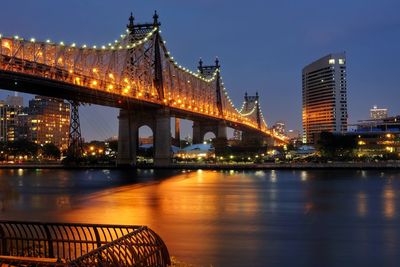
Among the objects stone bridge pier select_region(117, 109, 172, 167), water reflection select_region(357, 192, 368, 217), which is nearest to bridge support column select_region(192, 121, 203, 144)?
stone bridge pier select_region(117, 109, 172, 167)

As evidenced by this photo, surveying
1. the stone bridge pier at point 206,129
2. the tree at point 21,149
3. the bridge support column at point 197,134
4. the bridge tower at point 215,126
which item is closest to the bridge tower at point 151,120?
the bridge tower at point 215,126

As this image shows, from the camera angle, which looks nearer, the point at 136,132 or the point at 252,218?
the point at 252,218

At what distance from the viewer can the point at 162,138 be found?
89375 mm

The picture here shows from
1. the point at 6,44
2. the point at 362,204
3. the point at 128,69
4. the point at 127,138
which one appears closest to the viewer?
the point at 362,204

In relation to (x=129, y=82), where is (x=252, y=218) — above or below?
below

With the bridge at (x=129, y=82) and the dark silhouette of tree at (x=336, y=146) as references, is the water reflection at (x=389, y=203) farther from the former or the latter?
the dark silhouette of tree at (x=336, y=146)

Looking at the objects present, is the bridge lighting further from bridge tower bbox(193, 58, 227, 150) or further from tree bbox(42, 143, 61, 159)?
tree bbox(42, 143, 61, 159)

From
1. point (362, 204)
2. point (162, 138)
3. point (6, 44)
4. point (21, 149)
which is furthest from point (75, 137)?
point (362, 204)

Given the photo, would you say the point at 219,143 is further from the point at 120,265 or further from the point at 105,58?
the point at 120,265

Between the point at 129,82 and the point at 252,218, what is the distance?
5547 centimetres

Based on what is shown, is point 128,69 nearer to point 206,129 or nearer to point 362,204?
point 206,129

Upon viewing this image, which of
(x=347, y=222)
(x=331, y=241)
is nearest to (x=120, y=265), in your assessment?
(x=331, y=241)

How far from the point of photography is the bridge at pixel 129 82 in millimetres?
54000

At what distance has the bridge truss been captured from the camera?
5388 centimetres
